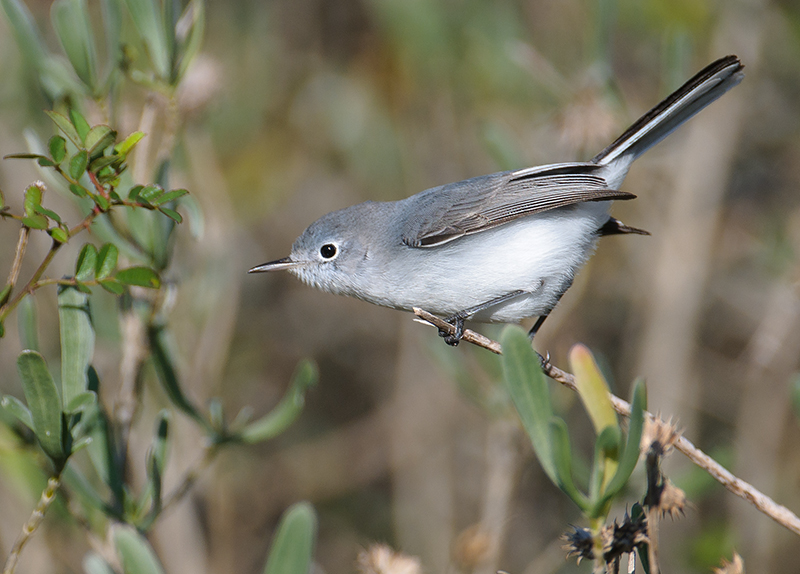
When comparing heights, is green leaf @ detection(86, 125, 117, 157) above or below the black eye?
above

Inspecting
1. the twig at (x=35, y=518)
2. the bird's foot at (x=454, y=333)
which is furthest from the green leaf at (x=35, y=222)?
the bird's foot at (x=454, y=333)

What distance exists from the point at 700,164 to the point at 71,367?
11.5 feet

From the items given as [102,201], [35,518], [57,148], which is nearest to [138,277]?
[102,201]

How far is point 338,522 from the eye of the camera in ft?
14.3

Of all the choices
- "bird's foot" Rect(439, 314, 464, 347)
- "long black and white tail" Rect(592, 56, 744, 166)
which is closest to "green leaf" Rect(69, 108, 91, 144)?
"bird's foot" Rect(439, 314, 464, 347)

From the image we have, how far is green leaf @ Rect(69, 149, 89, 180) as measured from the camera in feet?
3.96

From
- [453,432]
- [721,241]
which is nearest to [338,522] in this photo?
[453,432]

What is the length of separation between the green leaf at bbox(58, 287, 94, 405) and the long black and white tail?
1.77 meters

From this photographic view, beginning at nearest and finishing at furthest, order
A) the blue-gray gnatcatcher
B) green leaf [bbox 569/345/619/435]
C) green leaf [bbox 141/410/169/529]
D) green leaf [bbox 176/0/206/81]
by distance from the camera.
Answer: green leaf [bbox 569/345/619/435], green leaf [bbox 141/410/169/529], green leaf [bbox 176/0/206/81], the blue-gray gnatcatcher

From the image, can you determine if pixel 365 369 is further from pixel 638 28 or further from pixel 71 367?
pixel 71 367

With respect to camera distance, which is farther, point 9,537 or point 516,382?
point 9,537

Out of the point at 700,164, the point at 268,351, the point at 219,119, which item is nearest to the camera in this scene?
the point at 700,164

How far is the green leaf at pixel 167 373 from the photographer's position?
1762 millimetres

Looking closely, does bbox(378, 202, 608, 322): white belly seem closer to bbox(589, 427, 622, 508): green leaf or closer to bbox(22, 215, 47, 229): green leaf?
bbox(589, 427, 622, 508): green leaf
